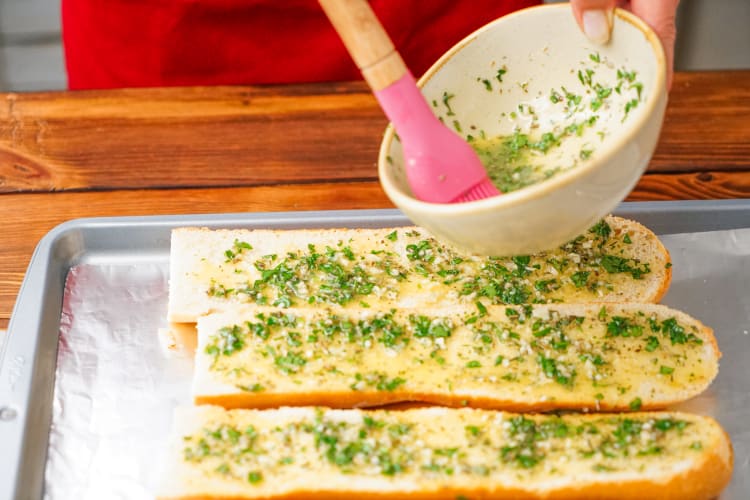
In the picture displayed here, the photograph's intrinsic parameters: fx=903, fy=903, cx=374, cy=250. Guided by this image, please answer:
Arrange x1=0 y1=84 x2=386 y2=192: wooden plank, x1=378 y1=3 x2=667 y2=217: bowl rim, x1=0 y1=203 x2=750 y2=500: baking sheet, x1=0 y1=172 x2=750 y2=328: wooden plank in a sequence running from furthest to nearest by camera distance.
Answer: x1=0 y1=84 x2=386 y2=192: wooden plank → x1=0 y1=172 x2=750 y2=328: wooden plank → x1=0 y1=203 x2=750 y2=500: baking sheet → x1=378 y1=3 x2=667 y2=217: bowl rim

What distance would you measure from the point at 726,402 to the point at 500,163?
0.89 m

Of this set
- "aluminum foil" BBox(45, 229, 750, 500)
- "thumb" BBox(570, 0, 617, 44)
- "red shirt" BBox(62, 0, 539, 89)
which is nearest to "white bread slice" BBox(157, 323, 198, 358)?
"aluminum foil" BBox(45, 229, 750, 500)

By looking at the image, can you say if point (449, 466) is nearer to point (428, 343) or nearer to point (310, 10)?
point (428, 343)

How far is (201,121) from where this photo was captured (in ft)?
10.6

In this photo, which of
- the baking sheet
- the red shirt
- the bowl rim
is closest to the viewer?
the bowl rim

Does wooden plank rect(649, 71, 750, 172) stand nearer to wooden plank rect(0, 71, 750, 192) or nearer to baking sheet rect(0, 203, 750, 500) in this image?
wooden plank rect(0, 71, 750, 192)

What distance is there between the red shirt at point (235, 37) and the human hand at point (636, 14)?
129 centimetres

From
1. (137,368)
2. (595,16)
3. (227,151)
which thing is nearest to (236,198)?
(227,151)

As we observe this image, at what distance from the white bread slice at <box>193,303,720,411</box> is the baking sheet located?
0.17m

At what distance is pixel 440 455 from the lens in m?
2.11

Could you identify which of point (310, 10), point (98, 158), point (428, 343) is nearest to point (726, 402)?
point (428, 343)

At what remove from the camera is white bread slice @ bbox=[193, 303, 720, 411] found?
7.45 ft

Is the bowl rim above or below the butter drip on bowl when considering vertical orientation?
below

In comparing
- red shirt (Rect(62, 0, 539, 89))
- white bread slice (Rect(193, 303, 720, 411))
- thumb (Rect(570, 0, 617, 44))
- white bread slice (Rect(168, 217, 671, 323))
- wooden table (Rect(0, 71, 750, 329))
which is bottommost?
white bread slice (Rect(193, 303, 720, 411))
